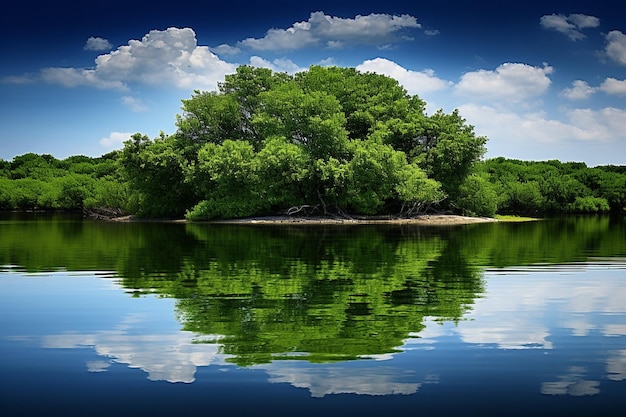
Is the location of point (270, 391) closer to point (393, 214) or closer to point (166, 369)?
point (166, 369)

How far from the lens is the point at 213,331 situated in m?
9.15

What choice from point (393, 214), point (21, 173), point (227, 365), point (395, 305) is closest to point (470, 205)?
point (393, 214)

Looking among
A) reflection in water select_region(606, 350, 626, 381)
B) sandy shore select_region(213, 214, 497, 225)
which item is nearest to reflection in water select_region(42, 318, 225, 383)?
reflection in water select_region(606, 350, 626, 381)

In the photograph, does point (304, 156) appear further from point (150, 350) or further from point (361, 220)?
point (150, 350)

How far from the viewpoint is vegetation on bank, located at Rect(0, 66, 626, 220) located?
52.9 m

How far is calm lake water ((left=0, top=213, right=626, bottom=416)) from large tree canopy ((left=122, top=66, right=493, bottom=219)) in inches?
1396

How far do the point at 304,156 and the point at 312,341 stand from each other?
146 feet

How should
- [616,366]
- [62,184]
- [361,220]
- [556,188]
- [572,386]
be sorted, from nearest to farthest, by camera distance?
[572,386] < [616,366] < [361,220] < [62,184] < [556,188]

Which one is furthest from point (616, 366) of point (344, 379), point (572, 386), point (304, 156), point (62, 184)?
point (62, 184)

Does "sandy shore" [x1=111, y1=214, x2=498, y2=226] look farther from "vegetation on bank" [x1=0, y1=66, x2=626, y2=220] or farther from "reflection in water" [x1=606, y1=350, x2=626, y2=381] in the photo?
"reflection in water" [x1=606, y1=350, x2=626, y2=381]

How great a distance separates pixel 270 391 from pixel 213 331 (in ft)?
9.62

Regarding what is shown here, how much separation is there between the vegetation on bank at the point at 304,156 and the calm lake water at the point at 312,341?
117 feet

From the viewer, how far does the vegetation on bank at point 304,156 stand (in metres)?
52.9

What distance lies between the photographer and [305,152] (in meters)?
53.8
